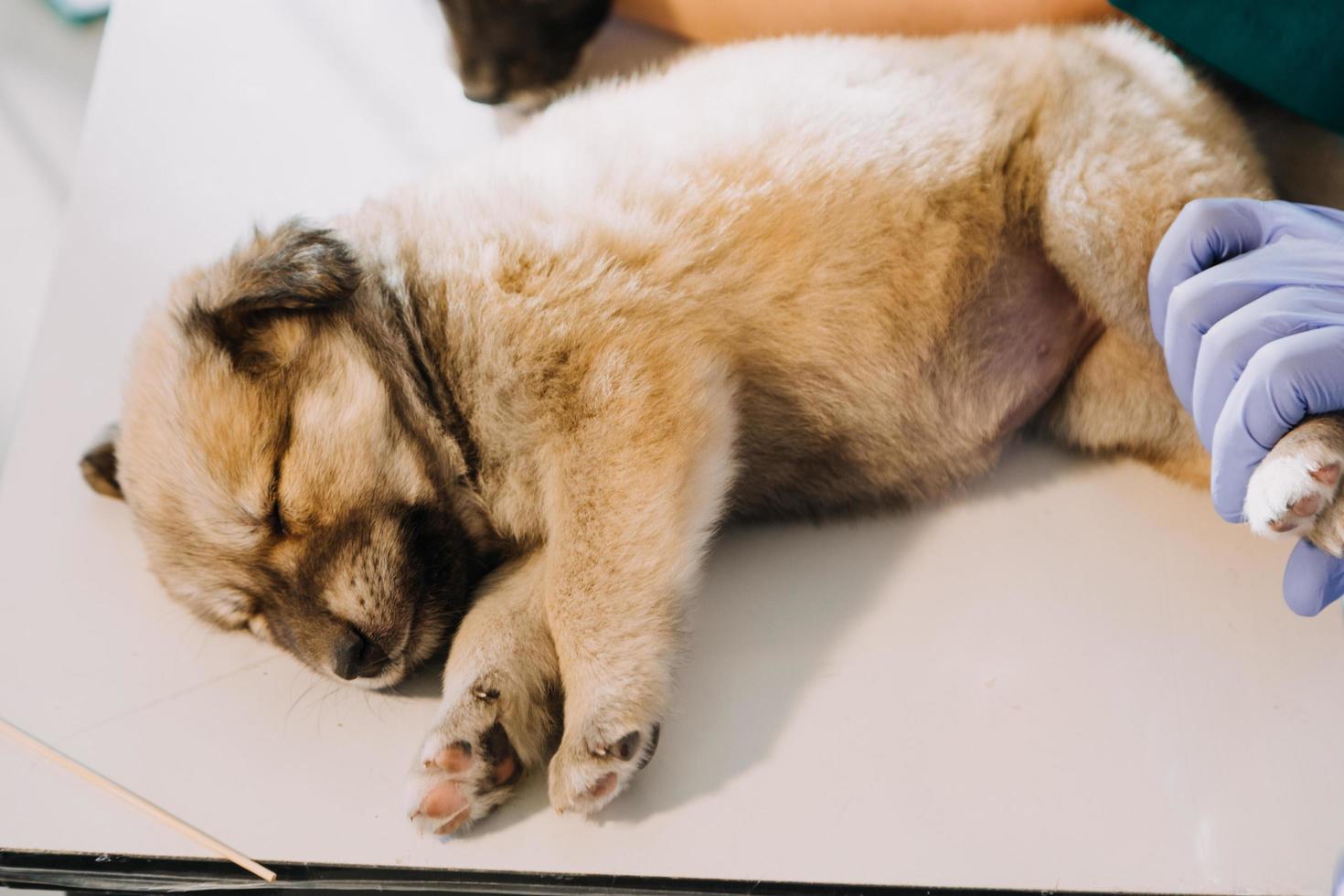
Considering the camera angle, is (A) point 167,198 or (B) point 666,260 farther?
(A) point 167,198

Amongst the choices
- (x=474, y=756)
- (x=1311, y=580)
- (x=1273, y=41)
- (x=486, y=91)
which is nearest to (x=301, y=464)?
(x=474, y=756)

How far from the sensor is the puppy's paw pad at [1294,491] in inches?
65.0

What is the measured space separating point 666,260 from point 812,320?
31 cm

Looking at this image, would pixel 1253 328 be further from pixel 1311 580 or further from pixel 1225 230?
pixel 1311 580

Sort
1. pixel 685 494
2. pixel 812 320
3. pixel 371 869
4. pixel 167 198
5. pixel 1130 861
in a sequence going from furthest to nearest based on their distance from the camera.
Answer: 1. pixel 167 198
2. pixel 812 320
3. pixel 685 494
4. pixel 371 869
5. pixel 1130 861

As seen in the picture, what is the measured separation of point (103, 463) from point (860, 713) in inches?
65.4

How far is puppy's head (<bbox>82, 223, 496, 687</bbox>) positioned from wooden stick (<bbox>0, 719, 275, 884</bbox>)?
336mm

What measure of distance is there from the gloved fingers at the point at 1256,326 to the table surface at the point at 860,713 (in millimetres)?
340

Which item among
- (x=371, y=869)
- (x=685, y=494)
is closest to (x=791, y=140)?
(x=685, y=494)

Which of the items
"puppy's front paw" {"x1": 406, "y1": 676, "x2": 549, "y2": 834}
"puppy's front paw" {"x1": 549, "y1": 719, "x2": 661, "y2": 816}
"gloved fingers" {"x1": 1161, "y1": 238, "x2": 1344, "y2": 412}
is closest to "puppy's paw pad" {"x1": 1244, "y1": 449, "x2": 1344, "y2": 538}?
"gloved fingers" {"x1": 1161, "y1": 238, "x2": 1344, "y2": 412}

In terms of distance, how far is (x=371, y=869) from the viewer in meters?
1.78

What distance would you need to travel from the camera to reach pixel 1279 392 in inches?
67.9

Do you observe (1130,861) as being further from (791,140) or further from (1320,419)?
(791,140)

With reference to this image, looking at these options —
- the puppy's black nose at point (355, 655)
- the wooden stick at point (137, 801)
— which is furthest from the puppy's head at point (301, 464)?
the wooden stick at point (137, 801)
